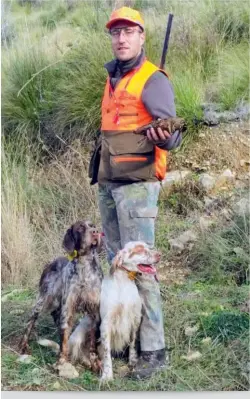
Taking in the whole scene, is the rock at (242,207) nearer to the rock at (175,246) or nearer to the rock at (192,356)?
the rock at (175,246)

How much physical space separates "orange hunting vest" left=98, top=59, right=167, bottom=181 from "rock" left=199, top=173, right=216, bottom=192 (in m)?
1.39

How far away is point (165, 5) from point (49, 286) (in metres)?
2.55

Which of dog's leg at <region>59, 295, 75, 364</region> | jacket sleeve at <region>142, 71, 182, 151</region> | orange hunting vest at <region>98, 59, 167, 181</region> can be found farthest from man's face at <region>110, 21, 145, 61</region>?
dog's leg at <region>59, 295, 75, 364</region>

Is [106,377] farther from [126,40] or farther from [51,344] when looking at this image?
[126,40]

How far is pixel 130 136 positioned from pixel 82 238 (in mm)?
Result: 694

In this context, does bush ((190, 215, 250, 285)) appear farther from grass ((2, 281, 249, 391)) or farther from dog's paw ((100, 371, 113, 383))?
dog's paw ((100, 371, 113, 383))

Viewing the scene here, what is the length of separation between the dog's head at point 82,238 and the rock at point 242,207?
5.18 ft

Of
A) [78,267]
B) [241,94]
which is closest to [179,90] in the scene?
[241,94]

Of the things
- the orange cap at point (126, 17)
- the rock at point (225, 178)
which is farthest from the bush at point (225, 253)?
the orange cap at point (126, 17)

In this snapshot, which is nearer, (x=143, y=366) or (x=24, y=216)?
(x=143, y=366)

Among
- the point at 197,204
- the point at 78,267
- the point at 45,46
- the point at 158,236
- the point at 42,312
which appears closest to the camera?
the point at 78,267

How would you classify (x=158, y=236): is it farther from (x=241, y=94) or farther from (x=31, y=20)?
(x=31, y=20)

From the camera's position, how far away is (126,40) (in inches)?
187

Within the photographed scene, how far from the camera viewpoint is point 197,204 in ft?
19.9
